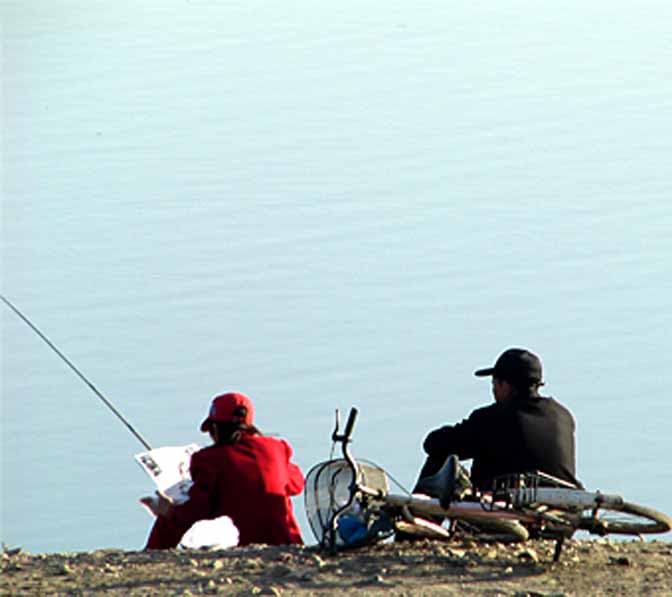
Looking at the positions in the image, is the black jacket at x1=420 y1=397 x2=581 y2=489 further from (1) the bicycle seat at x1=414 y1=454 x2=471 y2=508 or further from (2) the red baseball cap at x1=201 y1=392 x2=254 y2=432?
(2) the red baseball cap at x1=201 y1=392 x2=254 y2=432

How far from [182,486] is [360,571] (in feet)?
2.86

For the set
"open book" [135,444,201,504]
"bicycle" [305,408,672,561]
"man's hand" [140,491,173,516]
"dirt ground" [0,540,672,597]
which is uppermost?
"open book" [135,444,201,504]

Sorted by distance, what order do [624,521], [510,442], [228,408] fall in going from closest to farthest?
[624,521]
[510,442]
[228,408]

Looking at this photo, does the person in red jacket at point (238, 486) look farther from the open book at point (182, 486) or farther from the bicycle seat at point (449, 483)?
the bicycle seat at point (449, 483)

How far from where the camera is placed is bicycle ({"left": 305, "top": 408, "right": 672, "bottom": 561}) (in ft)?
18.6

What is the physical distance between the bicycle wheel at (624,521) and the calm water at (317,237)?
9.65 feet

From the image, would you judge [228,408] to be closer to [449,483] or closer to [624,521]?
[449,483]

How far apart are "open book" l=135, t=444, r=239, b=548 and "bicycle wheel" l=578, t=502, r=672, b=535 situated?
45.1 inches

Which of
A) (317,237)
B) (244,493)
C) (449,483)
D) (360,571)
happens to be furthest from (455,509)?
(317,237)

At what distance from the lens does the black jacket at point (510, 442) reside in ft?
20.0

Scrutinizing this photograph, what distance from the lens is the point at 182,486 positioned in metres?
6.32

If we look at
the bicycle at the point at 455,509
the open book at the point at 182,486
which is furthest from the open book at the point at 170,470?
the bicycle at the point at 455,509

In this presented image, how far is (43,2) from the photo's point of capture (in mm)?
21312

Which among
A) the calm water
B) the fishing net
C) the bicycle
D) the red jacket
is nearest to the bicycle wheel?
the bicycle
